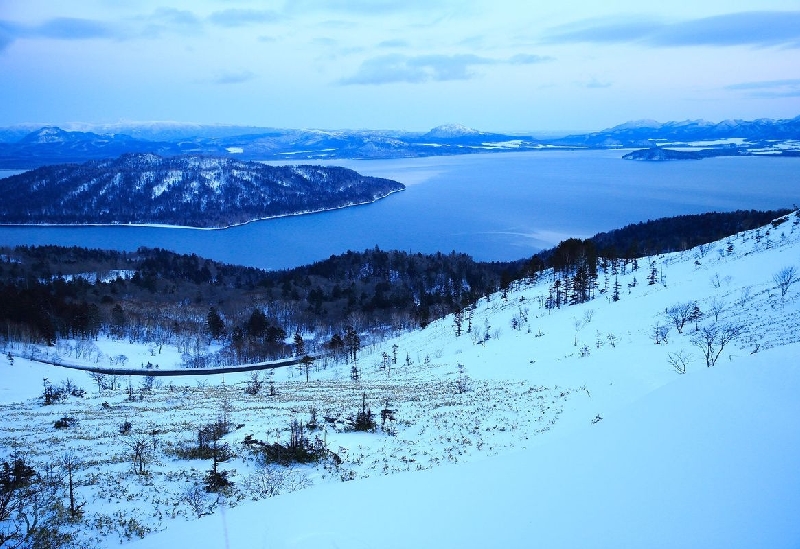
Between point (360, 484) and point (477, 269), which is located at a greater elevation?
point (360, 484)

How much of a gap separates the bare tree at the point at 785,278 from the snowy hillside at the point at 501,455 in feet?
2.01

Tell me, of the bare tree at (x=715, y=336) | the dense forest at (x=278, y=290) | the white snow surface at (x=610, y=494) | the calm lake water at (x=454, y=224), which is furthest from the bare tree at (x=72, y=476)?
the calm lake water at (x=454, y=224)

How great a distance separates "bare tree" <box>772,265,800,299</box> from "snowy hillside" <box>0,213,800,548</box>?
613mm

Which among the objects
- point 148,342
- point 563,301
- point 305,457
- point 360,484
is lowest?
point 148,342

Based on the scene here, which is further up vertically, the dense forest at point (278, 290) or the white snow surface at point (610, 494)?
the white snow surface at point (610, 494)

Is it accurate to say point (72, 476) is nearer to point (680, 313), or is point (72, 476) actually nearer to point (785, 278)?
point (680, 313)

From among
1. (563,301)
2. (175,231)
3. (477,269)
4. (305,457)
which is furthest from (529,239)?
(175,231)

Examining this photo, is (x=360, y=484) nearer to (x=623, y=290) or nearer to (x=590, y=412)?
(x=590, y=412)

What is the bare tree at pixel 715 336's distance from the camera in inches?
769

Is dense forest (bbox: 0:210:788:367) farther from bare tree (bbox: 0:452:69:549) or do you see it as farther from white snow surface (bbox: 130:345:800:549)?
bare tree (bbox: 0:452:69:549)

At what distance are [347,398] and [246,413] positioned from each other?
5.15 meters

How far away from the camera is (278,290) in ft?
282

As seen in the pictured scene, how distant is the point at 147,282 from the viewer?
289ft

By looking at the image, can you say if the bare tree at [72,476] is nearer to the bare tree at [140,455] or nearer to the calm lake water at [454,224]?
the bare tree at [140,455]
